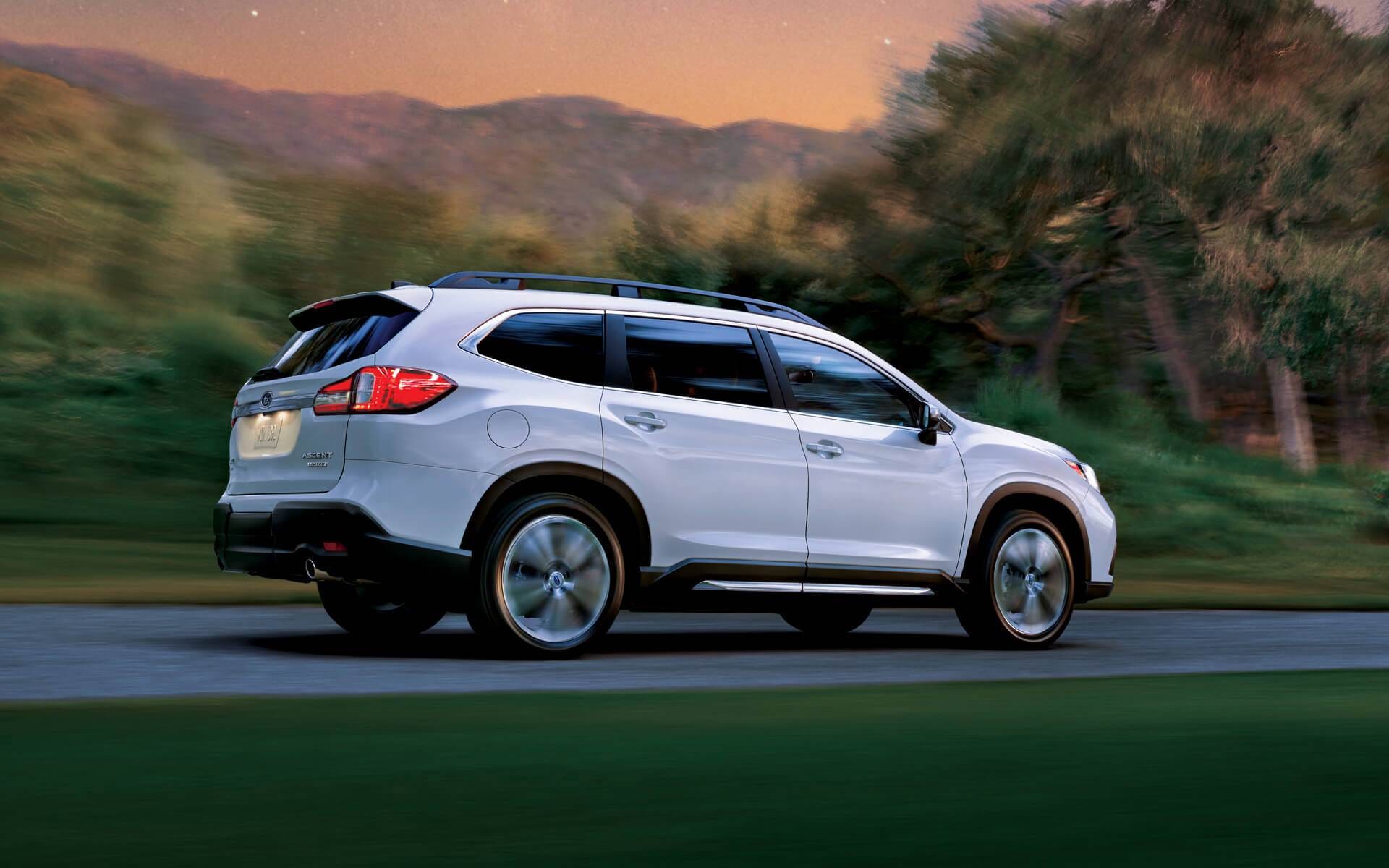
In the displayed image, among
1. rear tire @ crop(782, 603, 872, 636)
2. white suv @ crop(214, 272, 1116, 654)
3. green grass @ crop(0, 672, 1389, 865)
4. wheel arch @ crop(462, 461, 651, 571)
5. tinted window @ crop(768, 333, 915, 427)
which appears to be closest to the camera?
green grass @ crop(0, 672, 1389, 865)

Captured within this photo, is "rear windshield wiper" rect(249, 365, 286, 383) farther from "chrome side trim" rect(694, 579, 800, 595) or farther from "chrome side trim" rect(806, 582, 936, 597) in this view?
"chrome side trim" rect(806, 582, 936, 597)

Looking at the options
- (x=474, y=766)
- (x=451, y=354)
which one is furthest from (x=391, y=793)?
(x=451, y=354)

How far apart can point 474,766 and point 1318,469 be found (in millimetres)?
27069

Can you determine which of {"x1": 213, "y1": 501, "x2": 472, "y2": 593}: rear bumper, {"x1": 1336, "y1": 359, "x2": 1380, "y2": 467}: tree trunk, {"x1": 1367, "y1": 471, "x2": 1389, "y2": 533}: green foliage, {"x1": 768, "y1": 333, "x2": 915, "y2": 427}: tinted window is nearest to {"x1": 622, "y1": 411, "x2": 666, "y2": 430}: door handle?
{"x1": 768, "y1": 333, "x2": 915, "y2": 427}: tinted window

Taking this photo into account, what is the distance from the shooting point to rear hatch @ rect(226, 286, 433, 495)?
366 inches

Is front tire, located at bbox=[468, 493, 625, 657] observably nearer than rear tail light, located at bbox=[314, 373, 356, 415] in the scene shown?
No

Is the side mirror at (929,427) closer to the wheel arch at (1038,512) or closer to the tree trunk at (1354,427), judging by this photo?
the wheel arch at (1038,512)

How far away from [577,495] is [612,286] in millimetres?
1486

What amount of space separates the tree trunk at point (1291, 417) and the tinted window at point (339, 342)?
25237 mm

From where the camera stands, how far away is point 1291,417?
3297cm

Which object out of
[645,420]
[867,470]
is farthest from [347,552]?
→ [867,470]

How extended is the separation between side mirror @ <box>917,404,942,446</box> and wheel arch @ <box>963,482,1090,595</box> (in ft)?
1.85

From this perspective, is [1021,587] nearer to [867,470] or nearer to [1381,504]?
[867,470]

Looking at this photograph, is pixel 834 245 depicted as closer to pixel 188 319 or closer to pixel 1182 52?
pixel 1182 52
